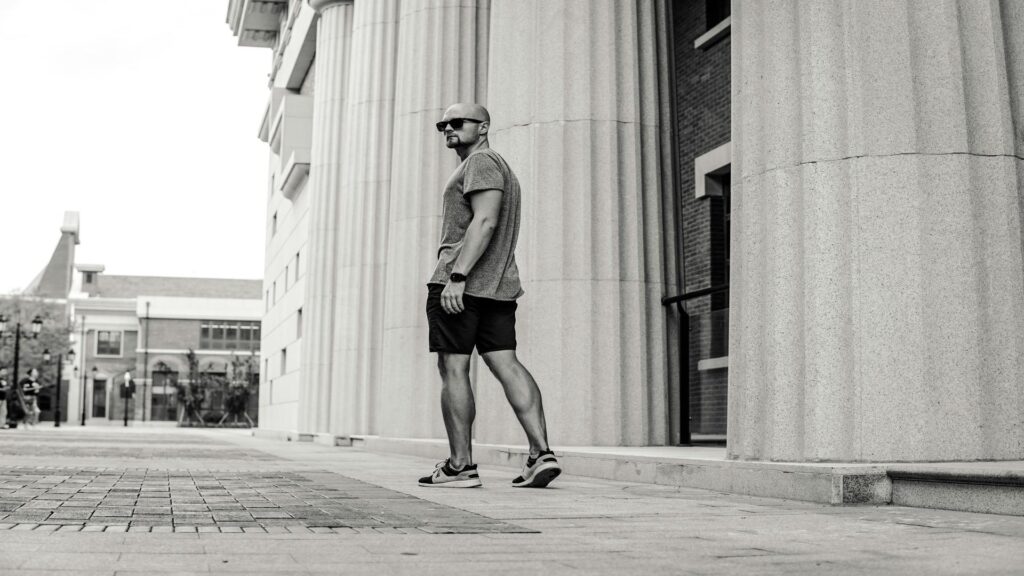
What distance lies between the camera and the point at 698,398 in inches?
611

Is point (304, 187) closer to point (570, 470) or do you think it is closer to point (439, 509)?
Result: point (570, 470)

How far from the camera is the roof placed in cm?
9588

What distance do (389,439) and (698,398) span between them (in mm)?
4559

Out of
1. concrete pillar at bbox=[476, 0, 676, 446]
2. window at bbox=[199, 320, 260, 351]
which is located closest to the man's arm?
concrete pillar at bbox=[476, 0, 676, 446]

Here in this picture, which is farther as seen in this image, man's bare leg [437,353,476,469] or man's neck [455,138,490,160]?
man's neck [455,138,490,160]

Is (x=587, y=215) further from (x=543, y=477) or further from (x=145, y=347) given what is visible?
(x=145, y=347)

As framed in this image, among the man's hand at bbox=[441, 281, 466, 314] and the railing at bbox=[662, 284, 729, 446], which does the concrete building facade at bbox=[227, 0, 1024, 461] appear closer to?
the railing at bbox=[662, 284, 729, 446]

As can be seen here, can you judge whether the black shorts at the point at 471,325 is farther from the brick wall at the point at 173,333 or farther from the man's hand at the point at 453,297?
the brick wall at the point at 173,333

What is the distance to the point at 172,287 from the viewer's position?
98750mm

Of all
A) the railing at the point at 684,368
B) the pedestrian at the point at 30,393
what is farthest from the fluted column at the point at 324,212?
the pedestrian at the point at 30,393

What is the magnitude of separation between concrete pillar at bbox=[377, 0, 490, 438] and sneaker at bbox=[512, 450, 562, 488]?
6.57 metres

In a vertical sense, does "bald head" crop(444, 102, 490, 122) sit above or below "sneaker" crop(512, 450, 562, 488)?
above

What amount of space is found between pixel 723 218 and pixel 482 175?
9.46 meters

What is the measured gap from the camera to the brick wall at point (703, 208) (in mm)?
14820
